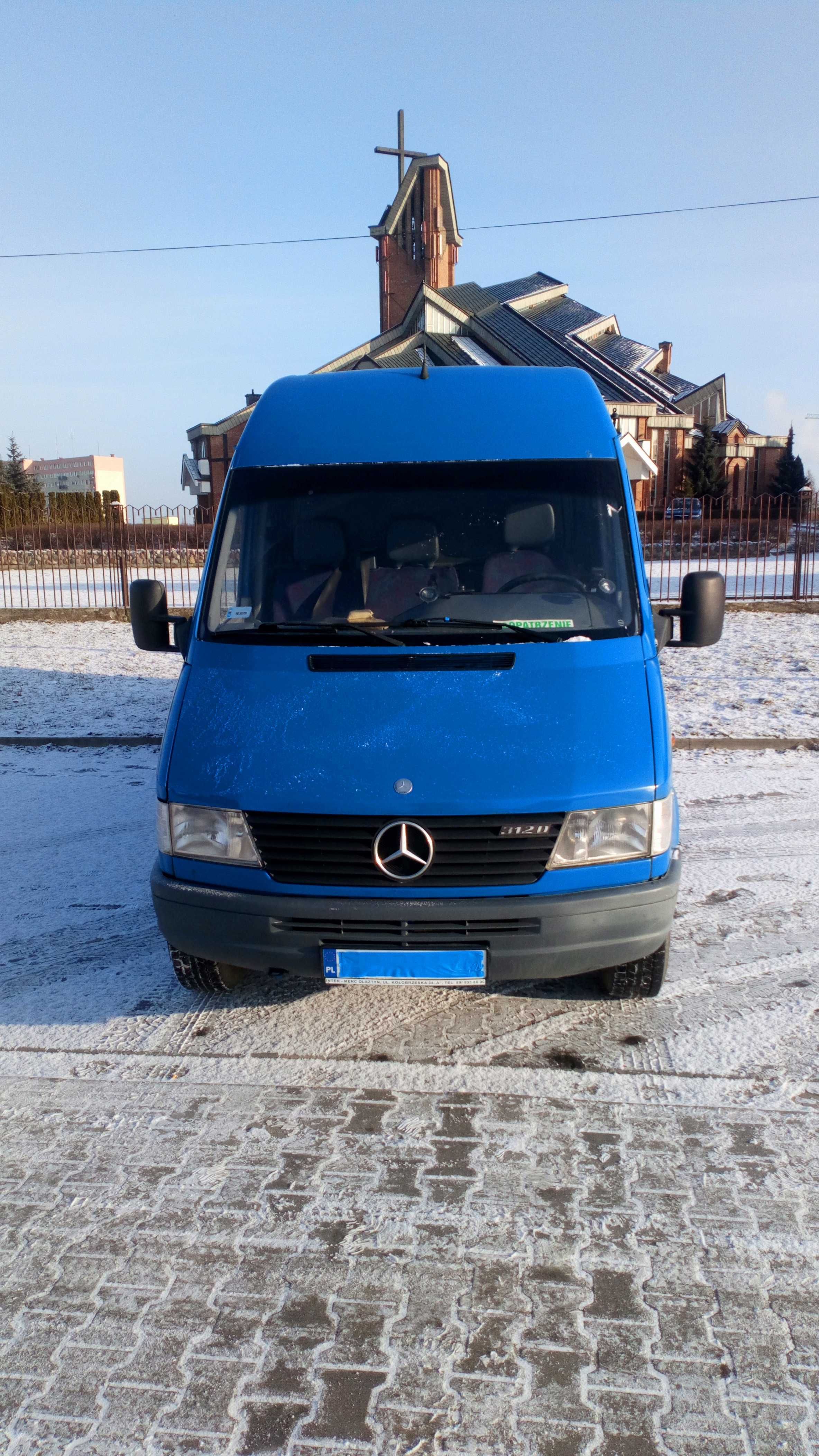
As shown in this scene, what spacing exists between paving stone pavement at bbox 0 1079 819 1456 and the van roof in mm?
2659

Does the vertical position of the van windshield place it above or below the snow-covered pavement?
above

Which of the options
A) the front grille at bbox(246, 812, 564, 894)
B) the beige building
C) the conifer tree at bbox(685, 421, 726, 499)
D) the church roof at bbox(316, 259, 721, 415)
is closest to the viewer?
the front grille at bbox(246, 812, 564, 894)

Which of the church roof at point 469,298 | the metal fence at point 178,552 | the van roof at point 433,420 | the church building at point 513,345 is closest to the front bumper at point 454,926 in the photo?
the van roof at point 433,420

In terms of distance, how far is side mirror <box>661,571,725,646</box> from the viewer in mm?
4531

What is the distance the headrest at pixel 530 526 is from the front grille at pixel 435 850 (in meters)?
1.45

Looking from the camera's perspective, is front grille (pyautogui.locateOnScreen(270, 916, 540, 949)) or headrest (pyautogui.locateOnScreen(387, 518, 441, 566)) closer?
front grille (pyautogui.locateOnScreen(270, 916, 540, 949))

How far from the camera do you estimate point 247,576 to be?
446cm

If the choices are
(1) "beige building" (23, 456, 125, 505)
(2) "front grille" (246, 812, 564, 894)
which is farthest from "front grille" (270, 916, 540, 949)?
(1) "beige building" (23, 456, 125, 505)

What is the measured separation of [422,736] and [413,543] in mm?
1229

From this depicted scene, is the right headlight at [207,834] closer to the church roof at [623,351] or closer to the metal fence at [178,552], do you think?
the metal fence at [178,552]

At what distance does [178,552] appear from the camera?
29.2 meters

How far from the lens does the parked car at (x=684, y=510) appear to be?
90.6 feet

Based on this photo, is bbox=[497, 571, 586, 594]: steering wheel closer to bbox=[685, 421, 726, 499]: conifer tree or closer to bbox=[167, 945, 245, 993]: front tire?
bbox=[167, 945, 245, 993]: front tire

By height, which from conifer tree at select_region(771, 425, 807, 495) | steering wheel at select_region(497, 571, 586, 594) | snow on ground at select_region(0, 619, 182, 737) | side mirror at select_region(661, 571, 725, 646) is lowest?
snow on ground at select_region(0, 619, 182, 737)
